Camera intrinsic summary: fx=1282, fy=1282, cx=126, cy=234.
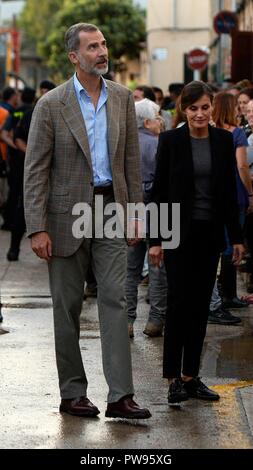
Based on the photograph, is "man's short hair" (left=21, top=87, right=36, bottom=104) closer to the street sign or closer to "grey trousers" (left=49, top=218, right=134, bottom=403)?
the street sign

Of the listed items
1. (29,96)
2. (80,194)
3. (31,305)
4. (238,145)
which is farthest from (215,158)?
(29,96)

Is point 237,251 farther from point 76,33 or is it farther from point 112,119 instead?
point 76,33

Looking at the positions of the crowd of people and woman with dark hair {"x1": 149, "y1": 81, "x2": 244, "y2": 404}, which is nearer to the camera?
the crowd of people

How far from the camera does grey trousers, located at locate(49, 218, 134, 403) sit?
6969 mm

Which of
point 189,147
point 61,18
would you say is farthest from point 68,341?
point 61,18

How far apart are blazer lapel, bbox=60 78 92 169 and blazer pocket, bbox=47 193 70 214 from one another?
236mm

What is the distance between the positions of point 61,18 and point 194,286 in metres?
57.2

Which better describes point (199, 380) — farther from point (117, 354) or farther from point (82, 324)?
point (82, 324)

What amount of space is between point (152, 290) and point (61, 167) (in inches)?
114

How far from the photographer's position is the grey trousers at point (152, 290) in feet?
31.6

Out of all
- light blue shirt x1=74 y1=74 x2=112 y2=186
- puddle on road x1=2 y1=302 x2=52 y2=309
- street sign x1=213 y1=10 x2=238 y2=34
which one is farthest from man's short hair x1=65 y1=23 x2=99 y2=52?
street sign x1=213 y1=10 x2=238 y2=34

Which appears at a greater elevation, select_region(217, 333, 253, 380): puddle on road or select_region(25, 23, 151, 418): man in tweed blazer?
select_region(25, 23, 151, 418): man in tweed blazer

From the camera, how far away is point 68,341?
7.11 metres
